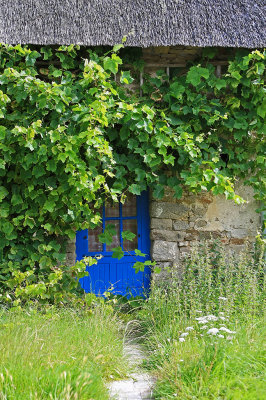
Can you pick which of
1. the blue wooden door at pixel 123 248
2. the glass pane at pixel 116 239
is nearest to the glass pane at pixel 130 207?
the blue wooden door at pixel 123 248

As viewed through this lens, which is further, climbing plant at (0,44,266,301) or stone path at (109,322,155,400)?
climbing plant at (0,44,266,301)

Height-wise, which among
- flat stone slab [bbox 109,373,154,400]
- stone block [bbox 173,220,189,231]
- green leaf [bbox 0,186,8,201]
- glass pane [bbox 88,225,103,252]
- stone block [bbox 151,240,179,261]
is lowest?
flat stone slab [bbox 109,373,154,400]

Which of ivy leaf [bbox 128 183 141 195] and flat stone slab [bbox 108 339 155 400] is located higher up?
ivy leaf [bbox 128 183 141 195]

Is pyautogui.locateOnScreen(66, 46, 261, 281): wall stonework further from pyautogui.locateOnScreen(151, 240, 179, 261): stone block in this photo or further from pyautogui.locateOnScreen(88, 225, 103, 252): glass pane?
pyautogui.locateOnScreen(88, 225, 103, 252): glass pane

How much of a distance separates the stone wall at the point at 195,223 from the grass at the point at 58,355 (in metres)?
1.27

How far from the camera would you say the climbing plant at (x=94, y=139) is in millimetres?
4531

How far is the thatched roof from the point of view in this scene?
4684 millimetres

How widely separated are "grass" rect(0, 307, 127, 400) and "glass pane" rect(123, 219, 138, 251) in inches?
48.7

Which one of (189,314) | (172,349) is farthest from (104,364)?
(189,314)

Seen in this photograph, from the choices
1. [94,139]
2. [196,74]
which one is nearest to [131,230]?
[94,139]

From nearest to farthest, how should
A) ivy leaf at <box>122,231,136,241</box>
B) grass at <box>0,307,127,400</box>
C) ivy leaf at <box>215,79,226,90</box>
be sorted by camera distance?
grass at <box>0,307,127,400</box>
ivy leaf at <box>215,79,226,90</box>
ivy leaf at <box>122,231,136,241</box>

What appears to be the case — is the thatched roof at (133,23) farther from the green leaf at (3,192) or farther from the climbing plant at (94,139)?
the green leaf at (3,192)

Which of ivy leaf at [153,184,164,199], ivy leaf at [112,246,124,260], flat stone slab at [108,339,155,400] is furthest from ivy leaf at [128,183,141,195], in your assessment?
flat stone slab at [108,339,155,400]

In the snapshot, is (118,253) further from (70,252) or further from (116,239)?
(70,252)
